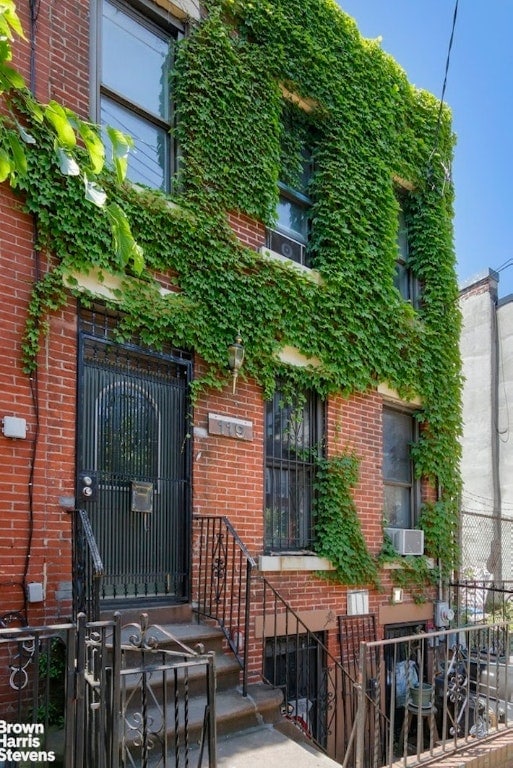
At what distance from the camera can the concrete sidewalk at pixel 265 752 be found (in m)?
4.25

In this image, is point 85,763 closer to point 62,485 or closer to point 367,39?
point 62,485

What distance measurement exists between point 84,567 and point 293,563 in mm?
2641

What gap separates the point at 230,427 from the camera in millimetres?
6297

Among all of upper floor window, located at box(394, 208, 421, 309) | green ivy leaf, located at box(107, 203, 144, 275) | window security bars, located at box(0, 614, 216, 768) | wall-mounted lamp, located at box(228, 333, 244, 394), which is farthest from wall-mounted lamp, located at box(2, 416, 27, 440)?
upper floor window, located at box(394, 208, 421, 309)

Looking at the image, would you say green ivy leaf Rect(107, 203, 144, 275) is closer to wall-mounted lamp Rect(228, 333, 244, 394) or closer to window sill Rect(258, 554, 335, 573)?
wall-mounted lamp Rect(228, 333, 244, 394)

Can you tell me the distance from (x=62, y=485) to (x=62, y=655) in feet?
3.86

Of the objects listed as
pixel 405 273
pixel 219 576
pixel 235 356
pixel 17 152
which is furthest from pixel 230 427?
pixel 405 273

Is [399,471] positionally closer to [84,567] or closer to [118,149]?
[84,567]

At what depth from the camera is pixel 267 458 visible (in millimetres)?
6832

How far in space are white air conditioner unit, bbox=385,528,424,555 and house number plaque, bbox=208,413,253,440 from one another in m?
2.76

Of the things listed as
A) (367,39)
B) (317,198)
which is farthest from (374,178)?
(367,39)

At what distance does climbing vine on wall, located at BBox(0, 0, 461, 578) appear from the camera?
18.0 ft

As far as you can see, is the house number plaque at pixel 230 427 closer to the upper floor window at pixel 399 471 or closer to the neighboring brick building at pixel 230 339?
the neighboring brick building at pixel 230 339

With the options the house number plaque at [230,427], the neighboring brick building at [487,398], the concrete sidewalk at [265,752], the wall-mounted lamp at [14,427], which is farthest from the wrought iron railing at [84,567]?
the neighboring brick building at [487,398]
